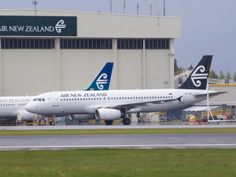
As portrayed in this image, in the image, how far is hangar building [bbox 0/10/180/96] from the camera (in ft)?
252

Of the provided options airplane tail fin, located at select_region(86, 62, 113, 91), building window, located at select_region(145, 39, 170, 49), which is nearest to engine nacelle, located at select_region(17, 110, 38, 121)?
airplane tail fin, located at select_region(86, 62, 113, 91)

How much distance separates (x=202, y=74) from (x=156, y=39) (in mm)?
14405

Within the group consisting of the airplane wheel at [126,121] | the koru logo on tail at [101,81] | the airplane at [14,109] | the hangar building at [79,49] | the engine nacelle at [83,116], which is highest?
the hangar building at [79,49]

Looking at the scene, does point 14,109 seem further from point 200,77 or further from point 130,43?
point 130,43

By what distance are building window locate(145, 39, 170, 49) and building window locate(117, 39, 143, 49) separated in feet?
2.74

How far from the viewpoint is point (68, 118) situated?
69.5m

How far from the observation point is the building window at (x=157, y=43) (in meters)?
80.5

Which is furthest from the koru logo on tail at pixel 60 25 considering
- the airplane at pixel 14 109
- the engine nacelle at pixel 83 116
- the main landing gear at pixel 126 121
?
the main landing gear at pixel 126 121

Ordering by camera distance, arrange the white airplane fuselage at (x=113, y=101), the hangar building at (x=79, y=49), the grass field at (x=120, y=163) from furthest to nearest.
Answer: the hangar building at (x=79, y=49), the white airplane fuselage at (x=113, y=101), the grass field at (x=120, y=163)

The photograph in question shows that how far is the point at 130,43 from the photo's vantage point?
262 ft

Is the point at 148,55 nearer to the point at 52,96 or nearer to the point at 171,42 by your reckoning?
the point at 171,42

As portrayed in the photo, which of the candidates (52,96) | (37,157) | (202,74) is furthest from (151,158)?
(202,74)

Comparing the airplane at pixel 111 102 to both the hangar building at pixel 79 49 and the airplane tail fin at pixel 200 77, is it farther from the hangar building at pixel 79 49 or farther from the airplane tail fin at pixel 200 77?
the hangar building at pixel 79 49

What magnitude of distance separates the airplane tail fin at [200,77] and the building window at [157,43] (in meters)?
13.1
